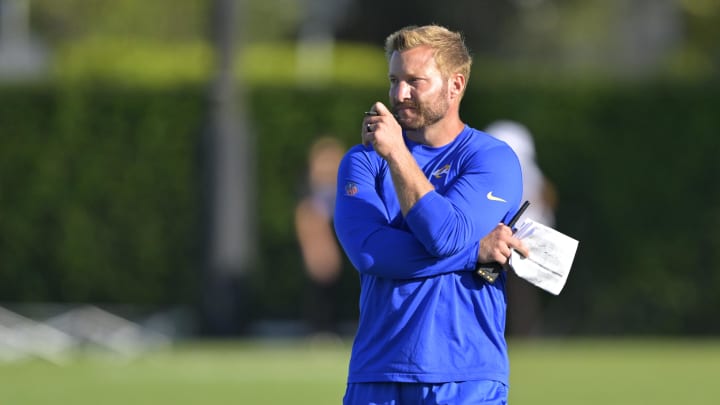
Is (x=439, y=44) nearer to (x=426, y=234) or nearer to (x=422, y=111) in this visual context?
(x=422, y=111)

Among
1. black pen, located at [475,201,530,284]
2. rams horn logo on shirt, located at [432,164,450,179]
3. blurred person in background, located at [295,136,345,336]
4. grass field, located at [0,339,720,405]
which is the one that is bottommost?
grass field, located at [0,339,720,405]

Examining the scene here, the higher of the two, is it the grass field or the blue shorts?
the blue shorts

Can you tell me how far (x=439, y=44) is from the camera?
217 inches

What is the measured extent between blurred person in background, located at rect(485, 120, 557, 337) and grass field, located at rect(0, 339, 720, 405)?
281mm

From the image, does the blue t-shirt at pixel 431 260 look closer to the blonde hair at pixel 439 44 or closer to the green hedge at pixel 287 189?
the blonde hair at pixel 439 44

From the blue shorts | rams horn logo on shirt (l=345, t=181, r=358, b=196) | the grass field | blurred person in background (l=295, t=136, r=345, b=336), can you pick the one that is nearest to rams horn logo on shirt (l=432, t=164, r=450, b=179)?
rams horn logo on shirt (l=345, t=181, r=358, b=196)

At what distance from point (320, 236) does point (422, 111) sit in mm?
11943

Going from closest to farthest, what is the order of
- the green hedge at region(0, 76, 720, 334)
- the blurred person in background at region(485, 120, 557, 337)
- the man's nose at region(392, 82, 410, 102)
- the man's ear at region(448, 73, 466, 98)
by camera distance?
the man's nose at region(392, 82, 410, 102) < the man's ear at region(448, 73, 466, 98) < the blurred person in background at region(485, 120, 557, 337) < the green hedge at region(0, 76, 720, 334)

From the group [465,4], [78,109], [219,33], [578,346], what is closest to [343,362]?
[578,346]

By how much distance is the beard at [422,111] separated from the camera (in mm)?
5473

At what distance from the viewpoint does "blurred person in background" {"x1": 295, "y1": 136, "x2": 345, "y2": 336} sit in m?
16.9

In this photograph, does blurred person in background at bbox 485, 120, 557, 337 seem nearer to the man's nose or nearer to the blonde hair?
the blonde hair

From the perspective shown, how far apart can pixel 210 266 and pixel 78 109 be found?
2763 millimetres

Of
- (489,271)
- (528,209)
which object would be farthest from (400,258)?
(528,209)
